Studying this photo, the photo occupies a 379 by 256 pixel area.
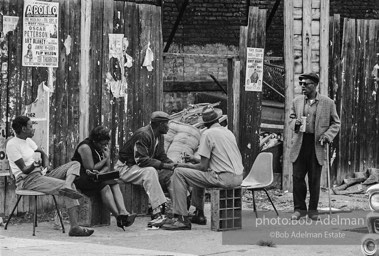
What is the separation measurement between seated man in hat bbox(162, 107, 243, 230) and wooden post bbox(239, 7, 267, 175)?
2.74 m

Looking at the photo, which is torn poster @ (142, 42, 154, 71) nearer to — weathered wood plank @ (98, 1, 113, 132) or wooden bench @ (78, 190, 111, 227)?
weathered wood plank @ (98, 1, 113, 132)

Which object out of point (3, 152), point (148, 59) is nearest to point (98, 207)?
point (3, 152)

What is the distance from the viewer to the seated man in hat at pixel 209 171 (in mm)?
12391

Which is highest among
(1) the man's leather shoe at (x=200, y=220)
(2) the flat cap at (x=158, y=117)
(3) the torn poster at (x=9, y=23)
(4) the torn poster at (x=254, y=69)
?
(3) the torn poster at (x=9, y=23)

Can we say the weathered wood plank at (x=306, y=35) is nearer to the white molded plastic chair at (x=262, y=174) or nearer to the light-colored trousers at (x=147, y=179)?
the white molded plastic chair at (x=262, y=174)

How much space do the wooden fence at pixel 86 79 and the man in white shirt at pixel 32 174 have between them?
27.1 inches

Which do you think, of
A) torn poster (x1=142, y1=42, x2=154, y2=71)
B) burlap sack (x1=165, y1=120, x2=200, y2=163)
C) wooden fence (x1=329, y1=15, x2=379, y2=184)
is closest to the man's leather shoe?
burlap sack (x1=165, y1=120, x2=200, y2=163)

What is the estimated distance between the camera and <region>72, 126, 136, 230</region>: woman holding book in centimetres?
1244

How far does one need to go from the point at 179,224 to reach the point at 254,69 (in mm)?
3867

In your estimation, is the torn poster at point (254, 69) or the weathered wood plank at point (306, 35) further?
the weathered wood plank at point (306, 35)

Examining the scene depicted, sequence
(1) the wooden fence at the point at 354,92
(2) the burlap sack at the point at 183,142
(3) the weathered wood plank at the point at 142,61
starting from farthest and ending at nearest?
(1) the wooden fence at the point at 354,92 → (2) the burlap sack at the point at 183,142 → (3) the weathered wood plank at the point at 142,61

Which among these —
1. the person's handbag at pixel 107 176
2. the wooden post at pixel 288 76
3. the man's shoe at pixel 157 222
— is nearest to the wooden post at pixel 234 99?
the wooden post at pixel 288 76

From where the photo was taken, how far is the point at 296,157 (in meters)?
13.3

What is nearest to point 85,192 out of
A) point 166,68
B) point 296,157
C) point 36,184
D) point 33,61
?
point 36,184
